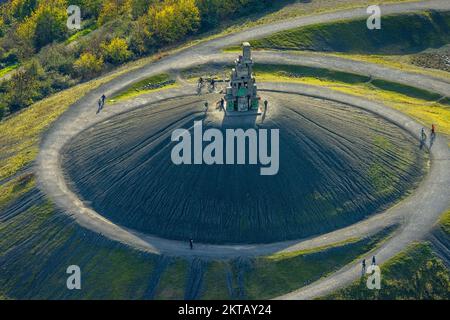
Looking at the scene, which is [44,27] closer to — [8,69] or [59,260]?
[8,69]

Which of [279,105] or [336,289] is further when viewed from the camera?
[279,105]

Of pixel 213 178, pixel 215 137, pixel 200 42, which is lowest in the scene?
pixel 213 178

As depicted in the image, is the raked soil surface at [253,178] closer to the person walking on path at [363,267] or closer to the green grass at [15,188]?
the green grass at [15,188]

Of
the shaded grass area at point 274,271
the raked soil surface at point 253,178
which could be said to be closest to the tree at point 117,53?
the raked soil surface at point 253,178

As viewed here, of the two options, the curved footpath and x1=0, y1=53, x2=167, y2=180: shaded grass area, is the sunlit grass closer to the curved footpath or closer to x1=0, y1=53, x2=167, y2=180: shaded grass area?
the curved footpath

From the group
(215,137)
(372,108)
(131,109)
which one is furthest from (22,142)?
(372,108)

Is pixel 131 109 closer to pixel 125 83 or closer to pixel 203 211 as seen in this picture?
pixel 125 83
